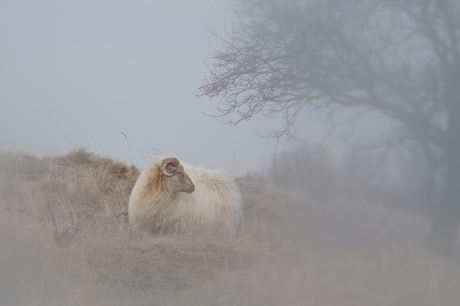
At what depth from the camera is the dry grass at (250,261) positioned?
1.67 m

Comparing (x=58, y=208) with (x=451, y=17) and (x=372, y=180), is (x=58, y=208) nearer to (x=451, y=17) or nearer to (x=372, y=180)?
(x=372, y=180)

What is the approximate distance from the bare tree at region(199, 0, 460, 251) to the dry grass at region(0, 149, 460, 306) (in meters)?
0.15

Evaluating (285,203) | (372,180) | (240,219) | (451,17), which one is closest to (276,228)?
(285,203)

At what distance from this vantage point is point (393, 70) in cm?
178

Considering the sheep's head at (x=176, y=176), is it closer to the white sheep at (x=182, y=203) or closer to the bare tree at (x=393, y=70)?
the white sheep at (x=182, y=203)

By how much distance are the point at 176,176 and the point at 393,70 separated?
8.17ft

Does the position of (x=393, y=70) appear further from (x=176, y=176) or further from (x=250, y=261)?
(x=176, y=176)

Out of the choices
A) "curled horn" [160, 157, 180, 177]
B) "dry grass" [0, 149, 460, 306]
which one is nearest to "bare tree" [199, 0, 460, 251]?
"dry grass" [0, 149, 460, 306]

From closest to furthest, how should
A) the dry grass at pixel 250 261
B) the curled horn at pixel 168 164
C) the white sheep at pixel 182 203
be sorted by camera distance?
the dry grass at pixel 250 261
the curled horn at pixel 168 164
the white sheep at pixel 182 203

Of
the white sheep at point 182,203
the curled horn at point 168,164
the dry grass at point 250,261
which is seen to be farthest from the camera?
the white sheep at point 182,203

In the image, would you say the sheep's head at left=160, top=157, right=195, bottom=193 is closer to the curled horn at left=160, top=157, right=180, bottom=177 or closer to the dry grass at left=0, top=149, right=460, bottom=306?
the curled horn at left=160, top=157, right=180, bottom=177

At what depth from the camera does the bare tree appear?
1702mm

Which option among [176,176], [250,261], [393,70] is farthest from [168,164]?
[393,70]

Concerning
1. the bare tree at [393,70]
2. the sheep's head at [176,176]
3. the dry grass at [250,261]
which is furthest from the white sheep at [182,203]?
the bare tree at [393,70]
